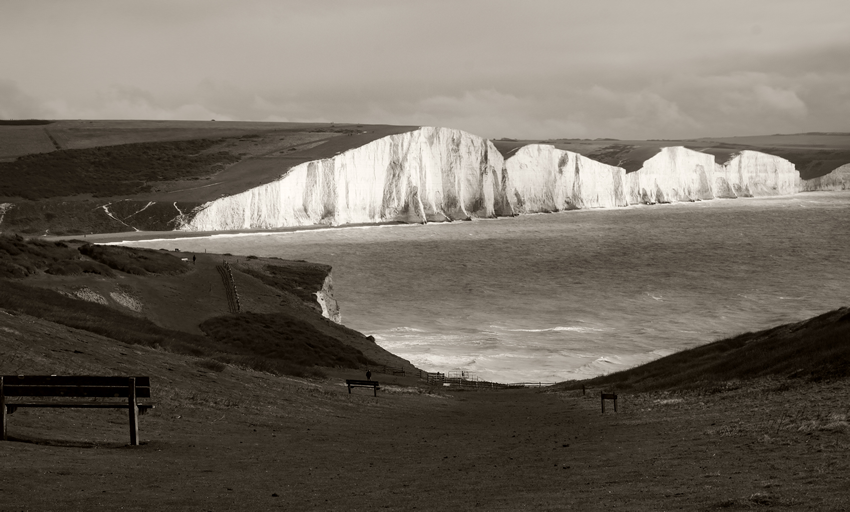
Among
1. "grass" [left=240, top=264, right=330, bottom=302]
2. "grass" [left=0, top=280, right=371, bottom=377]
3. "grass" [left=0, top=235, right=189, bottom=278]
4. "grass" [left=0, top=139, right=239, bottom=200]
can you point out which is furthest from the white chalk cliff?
"grass" [left=0, top=280, right=371, bottom=377]

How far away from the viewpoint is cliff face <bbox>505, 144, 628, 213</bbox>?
177250mm

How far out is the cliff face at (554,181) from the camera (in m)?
177

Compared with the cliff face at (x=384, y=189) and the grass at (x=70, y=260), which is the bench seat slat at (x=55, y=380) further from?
the cliff face at (x=384, y=189)

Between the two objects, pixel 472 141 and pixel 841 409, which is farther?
pixel 472 141

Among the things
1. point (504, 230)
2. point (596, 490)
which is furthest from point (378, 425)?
point (504, 230)

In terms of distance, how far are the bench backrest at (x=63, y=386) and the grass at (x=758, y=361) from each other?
11.6 metres

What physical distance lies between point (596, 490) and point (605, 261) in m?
77.3

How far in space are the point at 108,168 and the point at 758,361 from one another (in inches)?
5752

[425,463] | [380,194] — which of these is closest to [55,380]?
[425,463]

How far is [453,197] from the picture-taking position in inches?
6329

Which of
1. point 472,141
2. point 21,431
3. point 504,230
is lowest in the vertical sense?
point 21,431

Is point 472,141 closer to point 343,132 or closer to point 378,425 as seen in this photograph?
point 343,132

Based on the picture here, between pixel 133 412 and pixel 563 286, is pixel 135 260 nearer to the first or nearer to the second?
pixel 133 412

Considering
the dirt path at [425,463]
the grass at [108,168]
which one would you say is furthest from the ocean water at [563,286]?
the grass at [108,168]
